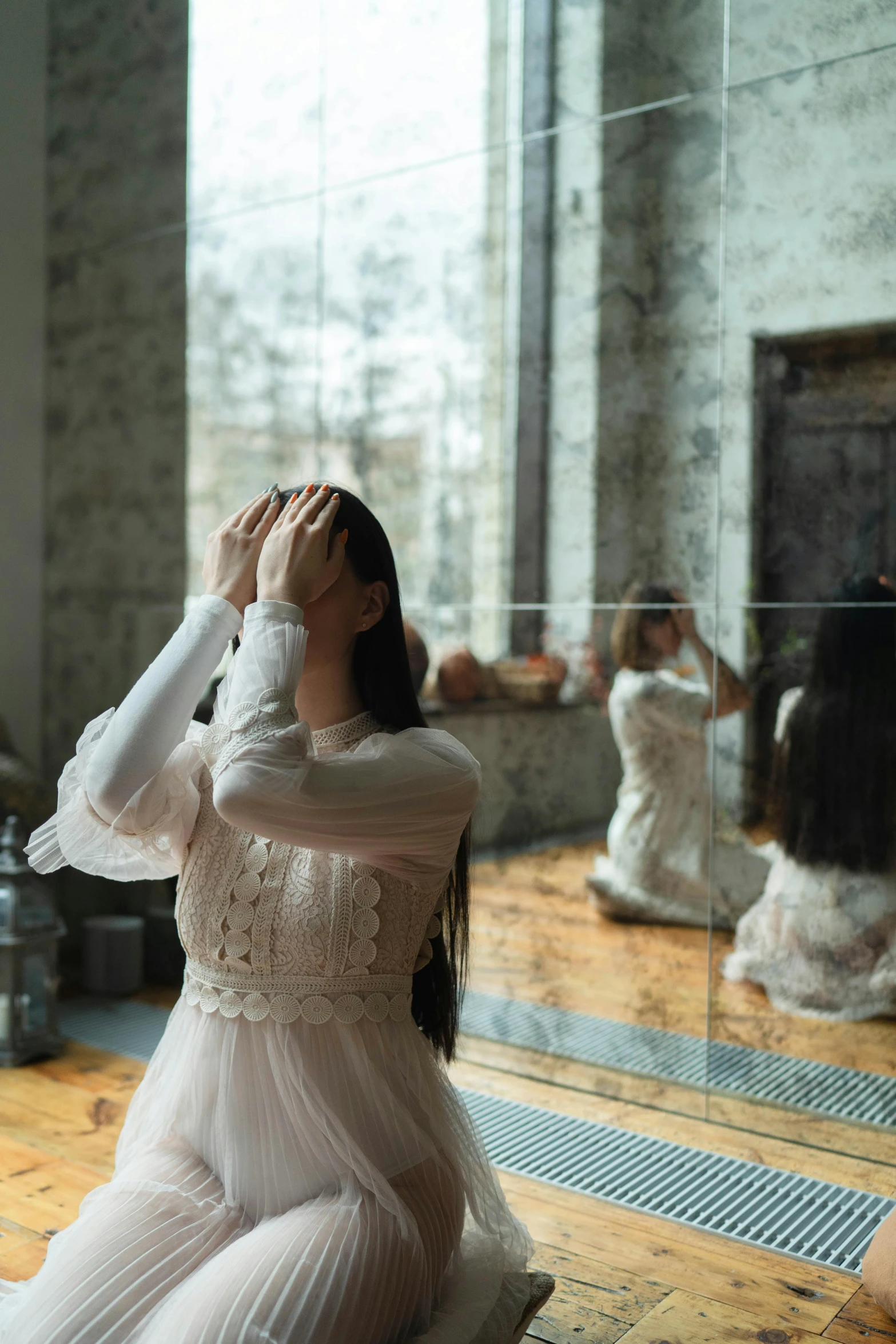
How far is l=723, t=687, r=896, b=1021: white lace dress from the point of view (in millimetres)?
2469

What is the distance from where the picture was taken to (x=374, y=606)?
4.90ft

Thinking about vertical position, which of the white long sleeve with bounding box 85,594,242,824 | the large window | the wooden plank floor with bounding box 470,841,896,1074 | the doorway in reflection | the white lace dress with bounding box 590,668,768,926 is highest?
the large window

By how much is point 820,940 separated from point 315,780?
1608 millimetres

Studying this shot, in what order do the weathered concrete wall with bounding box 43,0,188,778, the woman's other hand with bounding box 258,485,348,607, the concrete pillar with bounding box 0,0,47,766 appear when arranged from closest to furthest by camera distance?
1. the woman's other hand with bounding box 258,485,348,607
2. the weathered concrete wall with bounding box 43,0,188,778
3. the concrete pillar with bounding box 0,0,47,766

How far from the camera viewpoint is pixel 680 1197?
228 centimetres

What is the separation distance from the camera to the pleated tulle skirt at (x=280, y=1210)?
49.9 inches

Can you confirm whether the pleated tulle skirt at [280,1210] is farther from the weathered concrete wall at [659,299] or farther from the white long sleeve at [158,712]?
the weathered concrete wall at [659,299]

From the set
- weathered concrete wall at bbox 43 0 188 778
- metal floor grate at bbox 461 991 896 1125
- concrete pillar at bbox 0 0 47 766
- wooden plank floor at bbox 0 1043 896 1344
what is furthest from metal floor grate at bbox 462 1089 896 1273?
concrete pillar at bbox 0 0 47 766

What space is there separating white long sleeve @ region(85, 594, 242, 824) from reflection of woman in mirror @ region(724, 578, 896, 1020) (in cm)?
149

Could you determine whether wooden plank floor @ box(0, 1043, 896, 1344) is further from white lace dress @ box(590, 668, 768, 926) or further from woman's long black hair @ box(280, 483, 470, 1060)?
woman's long black hair @ box(280, 483, 470, 1060)

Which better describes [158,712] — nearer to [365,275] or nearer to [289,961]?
[289,961]

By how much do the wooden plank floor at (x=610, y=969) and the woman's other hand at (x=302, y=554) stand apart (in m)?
1.61

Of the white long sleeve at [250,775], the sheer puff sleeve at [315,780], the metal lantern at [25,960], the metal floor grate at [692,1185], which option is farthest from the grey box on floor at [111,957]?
the sheer puff sleeve at [315,780]

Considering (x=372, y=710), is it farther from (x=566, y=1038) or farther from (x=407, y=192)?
(x=407, y=192)
